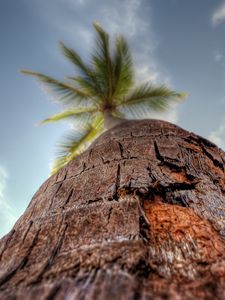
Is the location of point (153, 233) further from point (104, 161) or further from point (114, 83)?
point (114, 83)

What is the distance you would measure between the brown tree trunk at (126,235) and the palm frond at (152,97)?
11.1 ft

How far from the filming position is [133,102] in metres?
5.16

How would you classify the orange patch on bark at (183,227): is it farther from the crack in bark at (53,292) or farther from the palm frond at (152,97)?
the palm frond at (152,97)

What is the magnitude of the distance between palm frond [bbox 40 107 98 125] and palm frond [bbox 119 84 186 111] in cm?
67

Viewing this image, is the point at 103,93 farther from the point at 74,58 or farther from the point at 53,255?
the point at 53,255

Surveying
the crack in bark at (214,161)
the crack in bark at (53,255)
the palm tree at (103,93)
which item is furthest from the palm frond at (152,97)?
the crack in bark at (53,255)

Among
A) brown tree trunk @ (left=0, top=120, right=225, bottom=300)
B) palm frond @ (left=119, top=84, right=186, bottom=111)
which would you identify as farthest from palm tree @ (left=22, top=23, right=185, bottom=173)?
brown tree trunk @ (left=0, top=120, right=225, bottom=300)

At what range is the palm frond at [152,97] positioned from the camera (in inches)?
197

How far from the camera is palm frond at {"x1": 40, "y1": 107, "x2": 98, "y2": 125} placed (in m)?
5.28

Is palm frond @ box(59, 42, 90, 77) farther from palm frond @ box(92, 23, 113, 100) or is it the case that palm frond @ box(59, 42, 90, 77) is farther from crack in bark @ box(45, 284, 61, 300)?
crack in bark @ box(45, 284, 61, 300)

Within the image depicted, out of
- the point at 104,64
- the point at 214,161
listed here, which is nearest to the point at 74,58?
the point at 104,64

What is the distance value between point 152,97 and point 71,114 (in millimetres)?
1718

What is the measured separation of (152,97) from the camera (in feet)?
16.6

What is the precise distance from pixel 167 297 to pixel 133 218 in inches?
14.8
